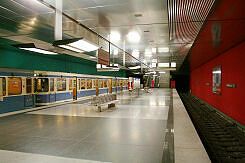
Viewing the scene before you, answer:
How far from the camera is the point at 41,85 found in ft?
35.9

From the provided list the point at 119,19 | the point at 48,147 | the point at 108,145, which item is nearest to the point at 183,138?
the point at 108,145

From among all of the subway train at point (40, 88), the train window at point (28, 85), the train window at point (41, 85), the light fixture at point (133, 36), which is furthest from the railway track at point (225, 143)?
the train window at point (41, 85)

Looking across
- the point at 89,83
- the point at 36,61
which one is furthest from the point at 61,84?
the point at 89,83

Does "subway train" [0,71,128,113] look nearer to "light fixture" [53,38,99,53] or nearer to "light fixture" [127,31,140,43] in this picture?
"light fixture" [53,38,99,53]

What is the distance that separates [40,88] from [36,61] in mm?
2018

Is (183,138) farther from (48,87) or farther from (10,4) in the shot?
(48,87)

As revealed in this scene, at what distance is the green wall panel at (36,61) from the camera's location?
945cm

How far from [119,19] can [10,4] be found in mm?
3284

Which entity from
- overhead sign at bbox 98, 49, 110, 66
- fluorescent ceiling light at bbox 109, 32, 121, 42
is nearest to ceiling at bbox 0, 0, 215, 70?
fluorescent ceiling light at bbox 109, 32, 121, 42

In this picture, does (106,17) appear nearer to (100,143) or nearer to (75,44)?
(75,44)

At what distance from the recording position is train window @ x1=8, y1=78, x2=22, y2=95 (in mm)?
8428

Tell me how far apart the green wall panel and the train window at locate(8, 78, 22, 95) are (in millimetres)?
1356

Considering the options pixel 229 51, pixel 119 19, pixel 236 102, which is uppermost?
pixel 119 19

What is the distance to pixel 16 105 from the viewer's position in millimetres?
8766
